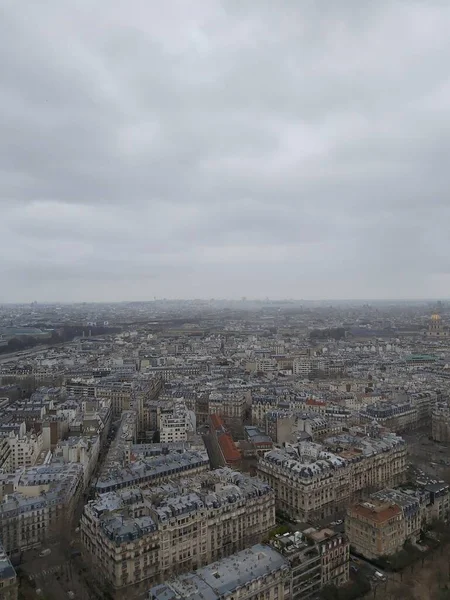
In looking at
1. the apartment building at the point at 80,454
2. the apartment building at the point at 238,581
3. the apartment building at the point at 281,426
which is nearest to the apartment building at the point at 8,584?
the apartment building at the point at 238,581

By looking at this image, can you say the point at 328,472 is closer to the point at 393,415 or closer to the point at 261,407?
the point at 393,415

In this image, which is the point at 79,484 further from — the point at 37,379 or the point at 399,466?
the point at 37,379

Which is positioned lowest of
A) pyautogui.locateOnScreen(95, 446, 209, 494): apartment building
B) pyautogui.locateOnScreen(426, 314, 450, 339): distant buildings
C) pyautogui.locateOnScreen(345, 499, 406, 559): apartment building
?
pyautogui.locateOnScreen(345, 499, 406, 559): apartment building

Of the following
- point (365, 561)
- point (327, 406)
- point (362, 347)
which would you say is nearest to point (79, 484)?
point (365, 561)

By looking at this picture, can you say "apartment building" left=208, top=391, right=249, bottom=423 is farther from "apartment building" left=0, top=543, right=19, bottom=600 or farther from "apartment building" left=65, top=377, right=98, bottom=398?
"apartment building" left=0, top=543, right=19, bottom=600

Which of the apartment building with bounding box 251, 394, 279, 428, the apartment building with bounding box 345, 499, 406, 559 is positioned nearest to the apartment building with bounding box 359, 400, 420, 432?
the apartment building with bounding box 251, 394, 279, 428

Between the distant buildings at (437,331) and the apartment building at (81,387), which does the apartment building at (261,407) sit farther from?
the distant buildings at (437,331)

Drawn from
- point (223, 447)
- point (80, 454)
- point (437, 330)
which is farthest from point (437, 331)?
point (80, 454)

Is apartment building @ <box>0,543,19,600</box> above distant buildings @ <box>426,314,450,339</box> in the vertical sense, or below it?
below
